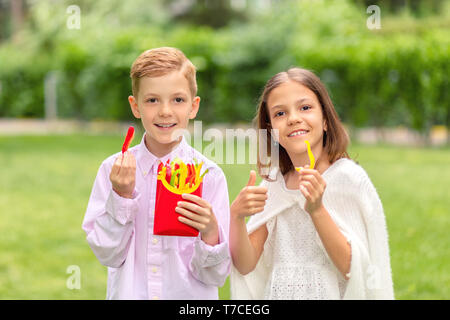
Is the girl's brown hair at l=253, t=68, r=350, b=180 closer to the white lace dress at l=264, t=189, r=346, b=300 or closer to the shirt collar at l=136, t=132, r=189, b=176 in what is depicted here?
the white lace dress at l=264, t=189, r=346, b=300

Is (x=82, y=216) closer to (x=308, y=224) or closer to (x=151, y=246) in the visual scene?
(x=308, y=224)

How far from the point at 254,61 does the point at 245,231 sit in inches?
563

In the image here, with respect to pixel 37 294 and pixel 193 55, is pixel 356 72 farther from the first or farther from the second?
pixel 37 294

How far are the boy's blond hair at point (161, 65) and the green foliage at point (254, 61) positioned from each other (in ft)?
36.2

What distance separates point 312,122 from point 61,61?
16.0m

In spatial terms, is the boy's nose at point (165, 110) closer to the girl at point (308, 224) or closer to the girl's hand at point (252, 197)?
the girl's hand at point (252, 197)

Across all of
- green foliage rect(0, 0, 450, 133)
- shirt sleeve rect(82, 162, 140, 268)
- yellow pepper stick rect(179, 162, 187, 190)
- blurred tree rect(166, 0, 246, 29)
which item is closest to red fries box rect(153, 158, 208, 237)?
yellow pepper stick rect(179, 162, 187, 190)

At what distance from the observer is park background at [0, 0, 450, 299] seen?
5590 mm

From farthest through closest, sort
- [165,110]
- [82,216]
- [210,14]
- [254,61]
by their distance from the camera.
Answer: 1. [210,14]
2. [254,61]
3. [82,216]
4. [165,110]

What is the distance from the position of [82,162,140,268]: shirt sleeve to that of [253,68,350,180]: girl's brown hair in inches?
20.9

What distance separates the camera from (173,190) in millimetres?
1627

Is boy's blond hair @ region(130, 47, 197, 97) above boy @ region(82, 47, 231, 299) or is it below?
above

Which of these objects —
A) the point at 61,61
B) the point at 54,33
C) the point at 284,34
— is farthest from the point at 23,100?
the point at 284,34

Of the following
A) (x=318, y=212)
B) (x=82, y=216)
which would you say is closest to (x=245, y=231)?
(x=318, y=212)
